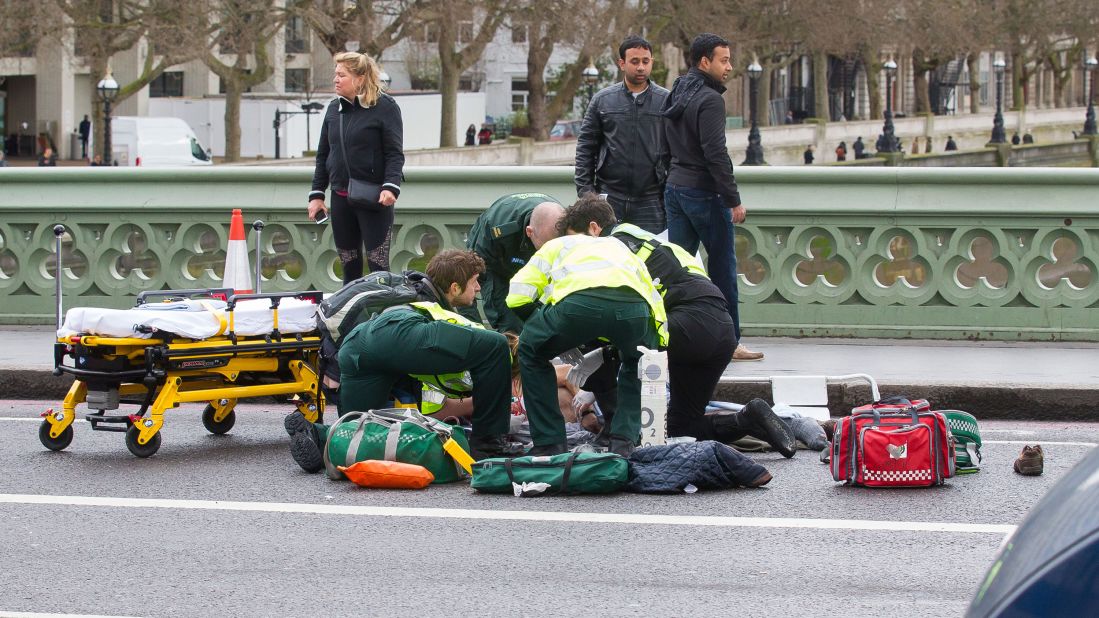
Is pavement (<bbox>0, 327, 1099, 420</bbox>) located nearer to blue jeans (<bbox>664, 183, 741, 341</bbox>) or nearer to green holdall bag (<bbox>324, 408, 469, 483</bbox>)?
blue jeans (<bbox>664, 183, 741, 341</bbox>)

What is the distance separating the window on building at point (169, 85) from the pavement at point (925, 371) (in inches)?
2332

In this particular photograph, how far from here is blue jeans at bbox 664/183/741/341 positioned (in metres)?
9.47

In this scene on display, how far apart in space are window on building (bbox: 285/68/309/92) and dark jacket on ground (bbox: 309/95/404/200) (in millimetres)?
61803

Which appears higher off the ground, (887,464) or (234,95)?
(234,95)

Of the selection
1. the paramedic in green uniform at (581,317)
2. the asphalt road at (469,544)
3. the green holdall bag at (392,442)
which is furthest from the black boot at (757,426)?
the green holdall bag at (392,442)

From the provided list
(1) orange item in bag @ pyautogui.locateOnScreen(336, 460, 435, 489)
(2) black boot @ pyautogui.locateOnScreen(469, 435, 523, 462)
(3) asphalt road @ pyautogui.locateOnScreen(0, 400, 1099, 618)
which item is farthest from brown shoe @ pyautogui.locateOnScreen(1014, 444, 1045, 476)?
(1) orange item in bag @ pyautogui.locateOnScreen(336, 460, 435, 489)

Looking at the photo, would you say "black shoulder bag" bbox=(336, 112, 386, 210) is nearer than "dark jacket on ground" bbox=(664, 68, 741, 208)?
No

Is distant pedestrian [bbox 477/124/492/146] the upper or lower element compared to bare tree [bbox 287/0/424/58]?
lower

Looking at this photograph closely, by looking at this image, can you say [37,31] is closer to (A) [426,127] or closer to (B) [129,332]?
(A) [426,127]

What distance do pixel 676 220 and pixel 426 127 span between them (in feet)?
166

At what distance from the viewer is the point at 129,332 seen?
765cm

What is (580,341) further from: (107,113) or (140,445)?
(107,113)

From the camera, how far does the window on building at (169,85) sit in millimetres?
68688

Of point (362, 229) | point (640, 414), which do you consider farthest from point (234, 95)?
point (640, 414)
